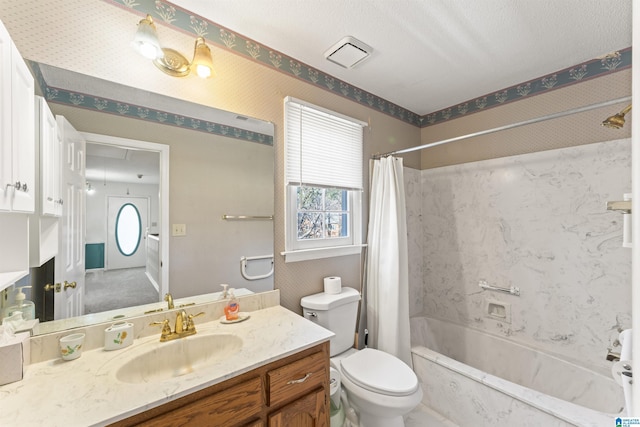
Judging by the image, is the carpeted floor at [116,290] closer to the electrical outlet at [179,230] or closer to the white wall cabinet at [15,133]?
the electrical outlet at [179,230]

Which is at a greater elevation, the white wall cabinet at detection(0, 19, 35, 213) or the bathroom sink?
the white wall cabinet at detection(0, 19, 35, 213)

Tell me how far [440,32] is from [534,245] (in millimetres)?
1701

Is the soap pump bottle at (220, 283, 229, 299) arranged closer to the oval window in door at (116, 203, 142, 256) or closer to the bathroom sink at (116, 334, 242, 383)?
the bathroom sink at (116, 334, 242, 383)

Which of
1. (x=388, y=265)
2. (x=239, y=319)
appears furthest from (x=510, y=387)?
(x=239, y=319)

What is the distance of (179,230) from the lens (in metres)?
1.41

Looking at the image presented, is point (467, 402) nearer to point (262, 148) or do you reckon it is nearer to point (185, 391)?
point (185, 391)

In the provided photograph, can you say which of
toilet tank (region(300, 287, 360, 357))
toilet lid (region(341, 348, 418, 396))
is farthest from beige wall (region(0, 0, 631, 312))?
toilet lid (region(341, 348, 418, 396))

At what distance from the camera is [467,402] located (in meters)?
1.72

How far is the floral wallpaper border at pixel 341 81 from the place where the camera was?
138 centimetres

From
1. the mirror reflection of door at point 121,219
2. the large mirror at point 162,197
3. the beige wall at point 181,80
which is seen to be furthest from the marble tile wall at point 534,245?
the mirror reflection of door at point 121,219

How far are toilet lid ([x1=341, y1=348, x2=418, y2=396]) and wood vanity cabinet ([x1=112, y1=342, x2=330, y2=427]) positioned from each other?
35cm

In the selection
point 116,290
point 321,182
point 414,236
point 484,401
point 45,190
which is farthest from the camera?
point 414,236

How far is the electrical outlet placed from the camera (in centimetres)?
140

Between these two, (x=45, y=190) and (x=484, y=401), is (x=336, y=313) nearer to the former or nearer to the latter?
(x=484, y=401)
